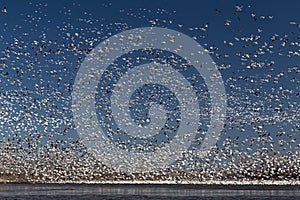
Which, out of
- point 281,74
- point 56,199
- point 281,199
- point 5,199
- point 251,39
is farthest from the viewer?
point 281,199

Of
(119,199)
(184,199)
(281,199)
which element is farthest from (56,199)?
(281,199)

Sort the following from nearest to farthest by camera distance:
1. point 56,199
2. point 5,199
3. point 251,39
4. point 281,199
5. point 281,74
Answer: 1. point 251,39
2. point 281,74
3. point 5,199
4. point 56,199
5. point 281,199

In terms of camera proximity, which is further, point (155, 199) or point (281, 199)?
point (281, 199)

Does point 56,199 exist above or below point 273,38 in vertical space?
above

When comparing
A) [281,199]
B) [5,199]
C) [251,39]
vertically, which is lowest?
[251,39]

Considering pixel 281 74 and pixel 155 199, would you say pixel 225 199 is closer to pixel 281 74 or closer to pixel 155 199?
pixel 155 199

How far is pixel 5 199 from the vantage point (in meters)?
89.2

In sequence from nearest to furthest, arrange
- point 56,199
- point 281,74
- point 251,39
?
1. point 251,39
2. point 281,74
3. point 56,199

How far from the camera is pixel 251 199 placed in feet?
330

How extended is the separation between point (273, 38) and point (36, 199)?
58760mm

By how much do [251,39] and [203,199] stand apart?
2335 inches

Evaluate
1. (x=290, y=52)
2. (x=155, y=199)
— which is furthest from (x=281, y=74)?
(x=155, y=199)

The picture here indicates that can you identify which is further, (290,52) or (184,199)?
(184,199)

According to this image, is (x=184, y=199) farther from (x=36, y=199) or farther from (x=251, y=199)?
(x=36, y=199)
